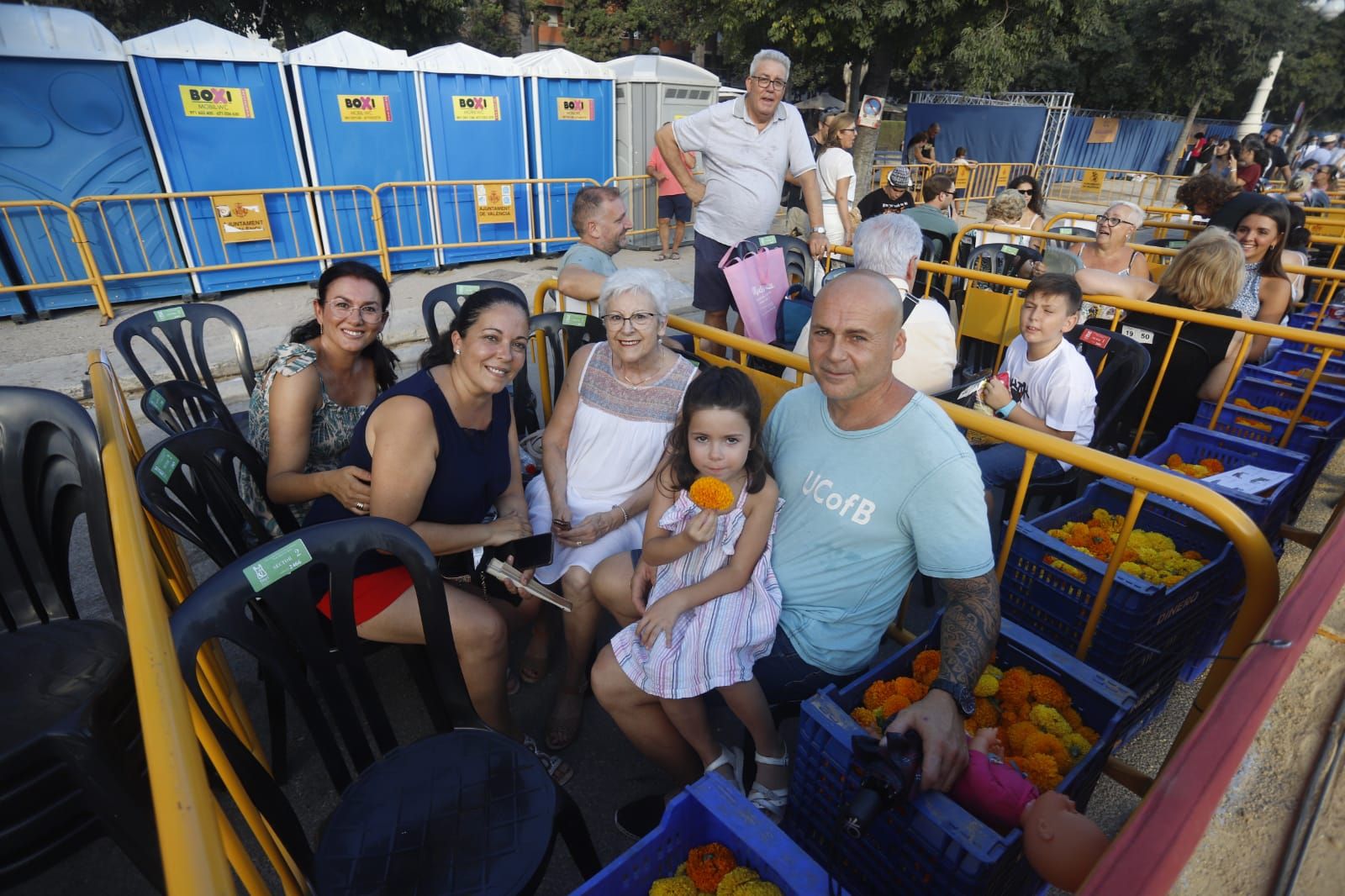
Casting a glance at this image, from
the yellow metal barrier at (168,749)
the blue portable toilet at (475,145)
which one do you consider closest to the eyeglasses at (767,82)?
the yellow metal barrier at (168,749)

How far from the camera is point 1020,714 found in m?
1.86

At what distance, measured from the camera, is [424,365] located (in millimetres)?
2625

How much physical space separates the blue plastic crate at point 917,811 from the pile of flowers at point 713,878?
0.31 m

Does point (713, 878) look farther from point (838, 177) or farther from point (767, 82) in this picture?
point (838, 177)

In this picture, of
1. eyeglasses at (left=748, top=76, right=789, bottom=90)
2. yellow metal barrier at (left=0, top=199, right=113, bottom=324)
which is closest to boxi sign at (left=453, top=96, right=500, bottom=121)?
yellow metal barrier at (left=0, top=199, right=113, bottom=324)

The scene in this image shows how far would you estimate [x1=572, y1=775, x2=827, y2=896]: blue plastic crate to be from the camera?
141 cm

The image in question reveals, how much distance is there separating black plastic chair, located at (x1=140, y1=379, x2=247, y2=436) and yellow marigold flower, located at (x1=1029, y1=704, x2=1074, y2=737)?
296 centimetres

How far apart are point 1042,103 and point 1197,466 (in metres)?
22.0

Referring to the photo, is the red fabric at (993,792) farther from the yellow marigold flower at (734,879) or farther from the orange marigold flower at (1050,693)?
the yellow marigold flower at (734,879)

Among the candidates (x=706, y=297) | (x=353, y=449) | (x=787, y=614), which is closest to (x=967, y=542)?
(x=787, y=614)

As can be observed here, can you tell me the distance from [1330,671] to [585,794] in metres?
2.09

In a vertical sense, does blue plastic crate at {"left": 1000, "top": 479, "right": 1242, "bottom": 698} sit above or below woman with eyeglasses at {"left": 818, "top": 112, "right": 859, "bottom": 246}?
below

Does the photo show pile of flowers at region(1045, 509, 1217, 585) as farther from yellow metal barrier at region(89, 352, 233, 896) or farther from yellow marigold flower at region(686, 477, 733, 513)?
yellow metal barrier at region(89, 352, 233, 896)

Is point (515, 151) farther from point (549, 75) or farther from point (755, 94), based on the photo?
point (755, 94)
